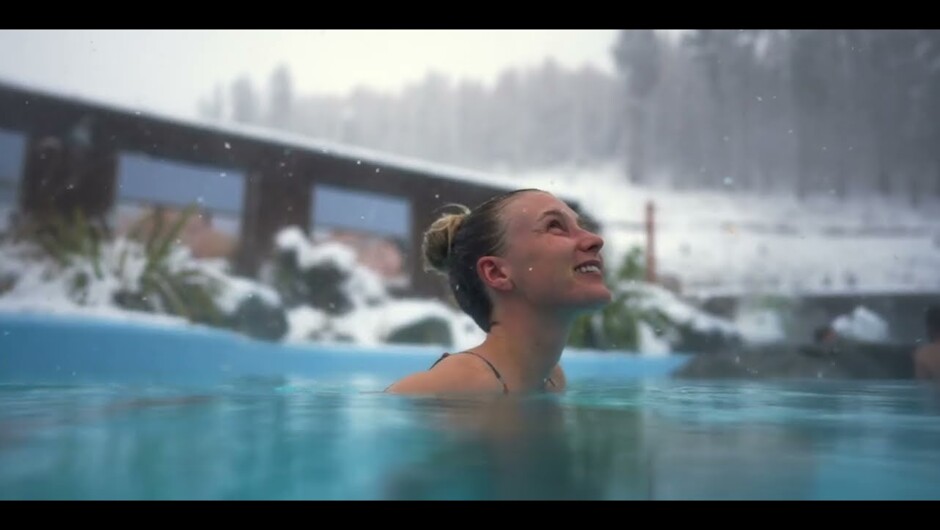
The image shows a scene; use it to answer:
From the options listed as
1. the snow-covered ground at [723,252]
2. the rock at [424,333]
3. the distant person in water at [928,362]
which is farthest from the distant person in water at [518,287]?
the rock at [424,333]

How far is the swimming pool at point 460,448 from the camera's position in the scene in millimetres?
727

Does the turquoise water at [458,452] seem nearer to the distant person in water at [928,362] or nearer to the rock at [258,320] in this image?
the distant person in water at [928,362]

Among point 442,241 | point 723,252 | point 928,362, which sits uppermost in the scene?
point 723,252

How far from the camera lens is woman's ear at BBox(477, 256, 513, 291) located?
76.4 inches

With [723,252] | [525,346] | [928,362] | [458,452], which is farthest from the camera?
[723,252]

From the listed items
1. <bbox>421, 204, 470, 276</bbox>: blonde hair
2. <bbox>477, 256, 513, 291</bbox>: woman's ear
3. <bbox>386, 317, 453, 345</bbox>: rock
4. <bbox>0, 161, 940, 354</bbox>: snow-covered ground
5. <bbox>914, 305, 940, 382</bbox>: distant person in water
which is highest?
<bbox>0, 161, 940, 354</bbox>: snow-covered ground

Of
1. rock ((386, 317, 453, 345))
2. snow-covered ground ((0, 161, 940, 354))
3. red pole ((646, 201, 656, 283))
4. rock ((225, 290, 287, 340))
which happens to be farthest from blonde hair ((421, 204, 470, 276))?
red pole ((646, 201, 656, 283))

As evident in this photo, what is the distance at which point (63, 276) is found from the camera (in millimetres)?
6090

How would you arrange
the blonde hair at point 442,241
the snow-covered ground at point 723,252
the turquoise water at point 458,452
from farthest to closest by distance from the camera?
1. the snow-covered ground at point 723,252
2. the blonde hair at point 442,241
3. the turquoise water at point 458,452

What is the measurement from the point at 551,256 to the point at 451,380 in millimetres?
442

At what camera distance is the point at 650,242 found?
899 centimetres

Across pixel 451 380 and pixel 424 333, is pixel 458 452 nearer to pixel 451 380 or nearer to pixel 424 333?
pixel 451 380

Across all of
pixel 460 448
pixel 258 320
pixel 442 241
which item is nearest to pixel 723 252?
pixel 258 320

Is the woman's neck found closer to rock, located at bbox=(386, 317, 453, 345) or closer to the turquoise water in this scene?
the turquoise water
